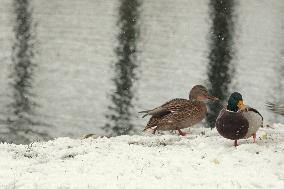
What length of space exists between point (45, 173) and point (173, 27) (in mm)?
29655

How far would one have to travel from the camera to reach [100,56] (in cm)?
3006

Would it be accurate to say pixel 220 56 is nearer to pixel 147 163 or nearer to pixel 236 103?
pixel 236 103

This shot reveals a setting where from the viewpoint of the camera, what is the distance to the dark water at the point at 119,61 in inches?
831

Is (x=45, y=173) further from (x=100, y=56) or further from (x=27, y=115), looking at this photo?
(x=100, y=56)

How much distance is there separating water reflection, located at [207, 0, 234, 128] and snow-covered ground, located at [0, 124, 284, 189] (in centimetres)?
815

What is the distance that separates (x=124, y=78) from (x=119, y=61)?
11.2 feet

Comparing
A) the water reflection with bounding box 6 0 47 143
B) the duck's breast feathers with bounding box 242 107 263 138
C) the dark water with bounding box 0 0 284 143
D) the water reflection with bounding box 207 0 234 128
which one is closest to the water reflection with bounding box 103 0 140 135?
the dark water with bounding box 0 0 284 143

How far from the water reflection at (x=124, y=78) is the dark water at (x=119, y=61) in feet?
0.15

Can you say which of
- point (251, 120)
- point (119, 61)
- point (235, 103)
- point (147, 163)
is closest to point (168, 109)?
point (235, 103)

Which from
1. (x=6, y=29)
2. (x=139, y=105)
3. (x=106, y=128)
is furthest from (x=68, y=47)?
(x=106, y=128)

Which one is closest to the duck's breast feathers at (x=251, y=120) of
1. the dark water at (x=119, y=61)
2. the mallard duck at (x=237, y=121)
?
the mallard duck at (x=237, y=121)

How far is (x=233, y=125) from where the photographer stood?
12.3m

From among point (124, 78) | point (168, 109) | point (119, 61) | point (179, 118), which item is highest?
point (168, 109)

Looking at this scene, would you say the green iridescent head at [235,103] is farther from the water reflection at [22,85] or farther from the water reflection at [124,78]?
the water reflection at [22,85]
